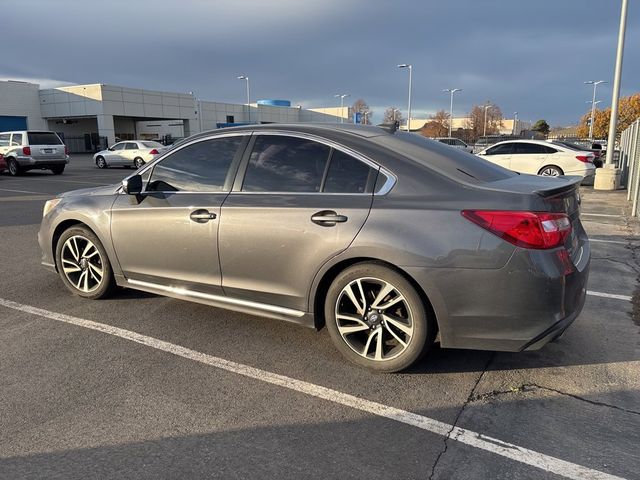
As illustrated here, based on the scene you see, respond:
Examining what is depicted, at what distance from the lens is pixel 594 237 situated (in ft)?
26.5

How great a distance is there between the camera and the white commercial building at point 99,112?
46406 millimetres

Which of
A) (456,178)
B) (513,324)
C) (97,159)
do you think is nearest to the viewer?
(513,324)

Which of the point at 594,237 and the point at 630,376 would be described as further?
the point at 594,237

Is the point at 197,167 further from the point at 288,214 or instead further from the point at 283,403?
the point at 283,403

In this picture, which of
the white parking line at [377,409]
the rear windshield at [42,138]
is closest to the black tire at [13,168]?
the rear windshield at [42,138]

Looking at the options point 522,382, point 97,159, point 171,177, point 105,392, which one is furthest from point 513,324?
point 97,159

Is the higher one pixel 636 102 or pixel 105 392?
pixel 636 102

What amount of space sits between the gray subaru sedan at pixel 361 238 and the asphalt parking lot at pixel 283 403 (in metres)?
0.34

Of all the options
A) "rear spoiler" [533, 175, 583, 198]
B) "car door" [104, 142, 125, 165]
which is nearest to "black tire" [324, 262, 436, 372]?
"rear spoiler" [533, 175, 583, 198]

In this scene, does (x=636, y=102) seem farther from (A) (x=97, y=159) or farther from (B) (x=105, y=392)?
(B) (x=105, y=392)

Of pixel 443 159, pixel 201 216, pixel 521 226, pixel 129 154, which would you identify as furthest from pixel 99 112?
pixel 521 226

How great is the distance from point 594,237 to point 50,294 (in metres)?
7.90

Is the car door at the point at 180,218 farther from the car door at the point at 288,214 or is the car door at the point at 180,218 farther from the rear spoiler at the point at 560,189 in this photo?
the rear spoiler at the point at 560,189

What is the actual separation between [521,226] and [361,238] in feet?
3.24
